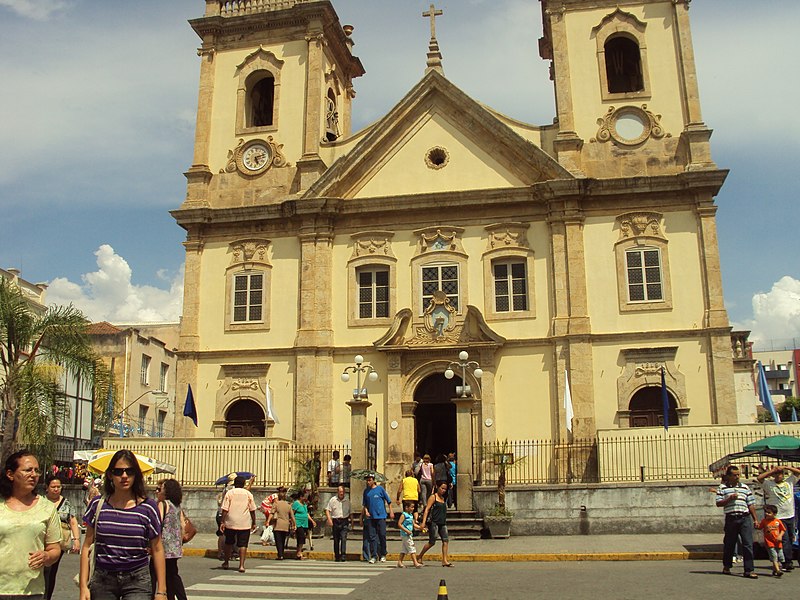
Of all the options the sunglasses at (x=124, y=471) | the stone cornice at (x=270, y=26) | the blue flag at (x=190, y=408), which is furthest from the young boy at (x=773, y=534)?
the stone cornice at (x=270, y=26)

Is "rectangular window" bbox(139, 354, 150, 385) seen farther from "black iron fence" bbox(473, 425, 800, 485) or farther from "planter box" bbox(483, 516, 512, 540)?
"planter box" bbox(483, 516, 512, 540)

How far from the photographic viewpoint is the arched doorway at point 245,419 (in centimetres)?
2766

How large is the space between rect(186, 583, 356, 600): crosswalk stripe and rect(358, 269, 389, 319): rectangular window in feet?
50.8

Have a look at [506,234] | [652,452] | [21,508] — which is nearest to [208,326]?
[506,234]

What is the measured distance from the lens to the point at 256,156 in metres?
30.1

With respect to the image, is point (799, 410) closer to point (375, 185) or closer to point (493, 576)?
point (375, 185)

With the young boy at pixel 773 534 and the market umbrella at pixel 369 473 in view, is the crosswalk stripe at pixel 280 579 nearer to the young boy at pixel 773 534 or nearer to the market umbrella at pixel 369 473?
the market umbrella at pixel 369 473

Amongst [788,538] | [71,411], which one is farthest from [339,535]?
[71,411]

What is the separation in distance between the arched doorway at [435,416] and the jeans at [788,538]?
43.9 ft

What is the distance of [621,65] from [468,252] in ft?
30.0

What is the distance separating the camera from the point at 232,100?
31.0 meters

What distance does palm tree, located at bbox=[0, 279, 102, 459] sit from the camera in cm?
2188

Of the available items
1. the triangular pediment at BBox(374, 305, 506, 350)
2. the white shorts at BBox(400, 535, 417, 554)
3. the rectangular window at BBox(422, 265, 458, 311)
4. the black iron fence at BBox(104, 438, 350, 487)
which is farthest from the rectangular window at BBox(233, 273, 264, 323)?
the white shorts at BBox(400, 535, 417, 554)

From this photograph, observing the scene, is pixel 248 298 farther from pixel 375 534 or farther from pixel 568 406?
pixel 375 534
